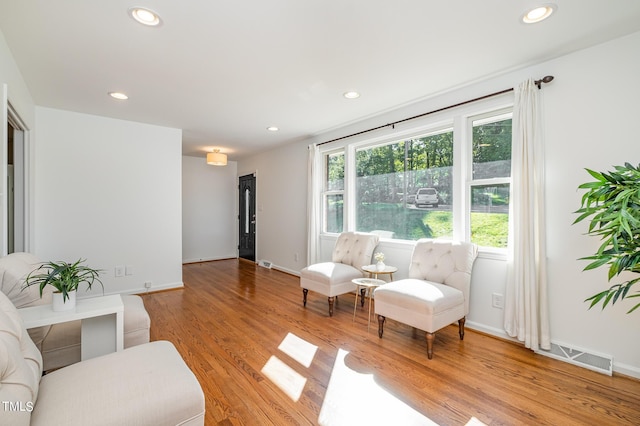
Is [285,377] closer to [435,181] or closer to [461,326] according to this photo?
[461,326]

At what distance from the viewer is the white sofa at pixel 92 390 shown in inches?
38.7

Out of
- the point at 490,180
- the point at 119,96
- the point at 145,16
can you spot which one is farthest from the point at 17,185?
the point at 490,180

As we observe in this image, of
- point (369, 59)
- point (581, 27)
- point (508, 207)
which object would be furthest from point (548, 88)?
point (369, 59)

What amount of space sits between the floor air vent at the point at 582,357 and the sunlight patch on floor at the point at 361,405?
1481mm

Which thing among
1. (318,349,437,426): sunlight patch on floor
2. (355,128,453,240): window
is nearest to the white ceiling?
(355,128,453,240): window

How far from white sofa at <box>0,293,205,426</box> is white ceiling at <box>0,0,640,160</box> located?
73.6 inches

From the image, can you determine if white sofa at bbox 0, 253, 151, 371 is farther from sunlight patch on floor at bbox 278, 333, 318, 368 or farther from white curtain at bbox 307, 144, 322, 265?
white curtain at bbox 307, 144, 322, 265

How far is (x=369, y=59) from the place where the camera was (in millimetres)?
2445

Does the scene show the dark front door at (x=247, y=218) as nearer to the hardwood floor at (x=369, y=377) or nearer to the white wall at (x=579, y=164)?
the hardwood floor at (x=369, y=377)

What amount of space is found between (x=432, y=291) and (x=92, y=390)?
235 cm

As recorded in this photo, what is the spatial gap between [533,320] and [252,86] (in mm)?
3339

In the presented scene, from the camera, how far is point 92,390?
1188 mm

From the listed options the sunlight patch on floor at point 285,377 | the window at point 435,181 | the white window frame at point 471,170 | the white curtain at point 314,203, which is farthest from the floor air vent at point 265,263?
the white window frame at point 471,170

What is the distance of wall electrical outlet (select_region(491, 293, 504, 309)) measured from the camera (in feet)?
9.00
